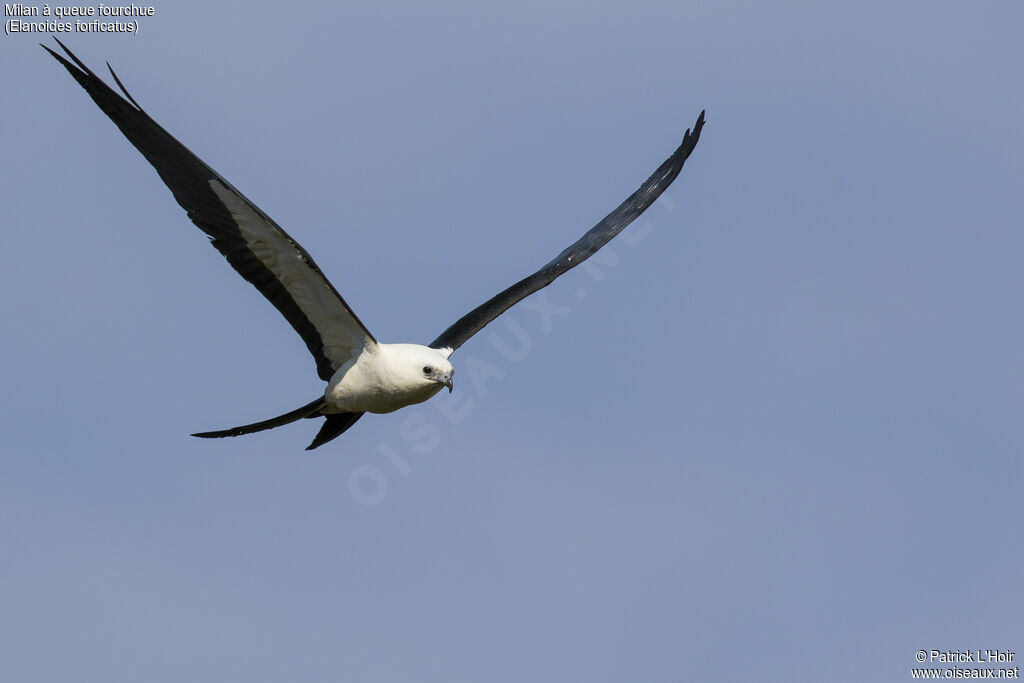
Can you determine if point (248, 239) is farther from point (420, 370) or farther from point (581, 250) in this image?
point (581, 250)

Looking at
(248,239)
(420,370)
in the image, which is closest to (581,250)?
(420,370)

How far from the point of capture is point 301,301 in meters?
13.0

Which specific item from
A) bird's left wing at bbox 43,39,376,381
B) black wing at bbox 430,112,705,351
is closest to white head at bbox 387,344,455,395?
bird's left wing at bbox 43,39,376,381

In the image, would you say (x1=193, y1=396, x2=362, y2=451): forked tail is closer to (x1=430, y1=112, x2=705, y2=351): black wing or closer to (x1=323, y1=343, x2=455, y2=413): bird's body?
(x1=323, y1=343, x2=455, y2=413): bird's body

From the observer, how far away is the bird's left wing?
38.4 ft

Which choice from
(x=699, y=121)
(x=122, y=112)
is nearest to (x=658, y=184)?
(x=699, y=121)

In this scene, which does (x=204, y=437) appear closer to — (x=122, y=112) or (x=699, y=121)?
(x=122, y=112)

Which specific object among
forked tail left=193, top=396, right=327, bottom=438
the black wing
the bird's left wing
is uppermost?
the black wing

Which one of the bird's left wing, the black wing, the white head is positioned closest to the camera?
the bird's left wing

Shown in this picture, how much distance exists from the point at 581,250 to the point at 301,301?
13.4 feet

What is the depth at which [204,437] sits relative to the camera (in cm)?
1301

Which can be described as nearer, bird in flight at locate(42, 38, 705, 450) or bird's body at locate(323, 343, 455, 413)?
bird in flight at locate(42, 38, 705, 450)

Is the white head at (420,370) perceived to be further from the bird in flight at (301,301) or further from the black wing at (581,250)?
the black wing at (581,250)

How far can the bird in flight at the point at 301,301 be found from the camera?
38.6 feet
